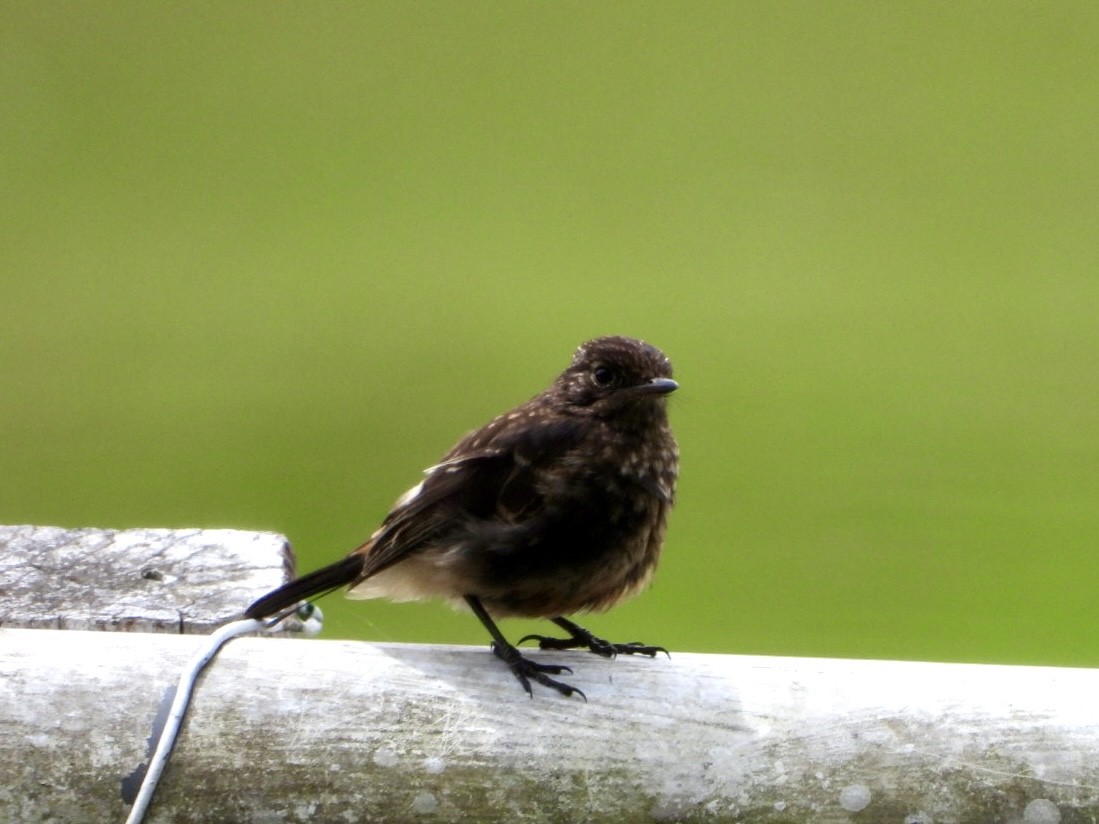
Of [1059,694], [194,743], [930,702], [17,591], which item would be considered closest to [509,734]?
[194,743]

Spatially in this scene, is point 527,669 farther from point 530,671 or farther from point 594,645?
point 594,645

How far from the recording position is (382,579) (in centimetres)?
402

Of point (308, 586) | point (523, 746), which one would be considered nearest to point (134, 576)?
point (308, 586)

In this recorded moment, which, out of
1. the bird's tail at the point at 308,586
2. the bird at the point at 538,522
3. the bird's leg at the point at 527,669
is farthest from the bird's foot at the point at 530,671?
the bird's tail at the point at 308,586

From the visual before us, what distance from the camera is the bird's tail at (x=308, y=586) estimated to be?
127 inches

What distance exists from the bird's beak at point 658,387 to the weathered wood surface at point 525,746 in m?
1.33

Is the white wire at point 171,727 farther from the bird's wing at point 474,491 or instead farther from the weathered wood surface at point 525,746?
the bird's wing at point 474,491

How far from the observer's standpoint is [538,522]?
3684 mm

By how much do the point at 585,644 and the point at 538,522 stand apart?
0.53 metres

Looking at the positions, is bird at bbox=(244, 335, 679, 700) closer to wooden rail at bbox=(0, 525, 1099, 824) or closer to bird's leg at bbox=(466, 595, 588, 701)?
bird's leg at bbox=(466, 595, 588, 701)

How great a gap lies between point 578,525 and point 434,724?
3.45ft

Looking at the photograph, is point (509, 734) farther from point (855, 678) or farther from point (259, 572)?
point (259, 572)

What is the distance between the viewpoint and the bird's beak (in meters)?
4.02

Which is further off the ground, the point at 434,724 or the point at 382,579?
the point at 382,579
